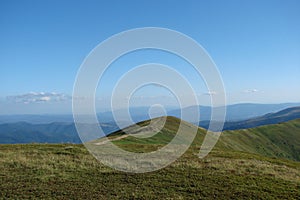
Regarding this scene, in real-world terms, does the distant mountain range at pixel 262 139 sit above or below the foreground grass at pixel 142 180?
below

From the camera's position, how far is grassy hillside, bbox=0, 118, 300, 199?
21.8 m

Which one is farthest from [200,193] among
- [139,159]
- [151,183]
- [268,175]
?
[139,159]

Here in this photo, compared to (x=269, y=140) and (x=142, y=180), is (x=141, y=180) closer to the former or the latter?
(x=142, y=180)

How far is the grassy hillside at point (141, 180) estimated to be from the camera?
2175cm

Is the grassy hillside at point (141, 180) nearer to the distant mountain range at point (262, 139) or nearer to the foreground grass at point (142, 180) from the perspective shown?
the foreground grass at point (142, 180)

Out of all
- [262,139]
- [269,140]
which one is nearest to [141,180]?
[262,139]

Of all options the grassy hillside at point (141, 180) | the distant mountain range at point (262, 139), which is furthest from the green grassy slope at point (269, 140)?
the grassy hillside at point (141, 180)

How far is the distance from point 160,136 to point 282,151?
76454 millimetres

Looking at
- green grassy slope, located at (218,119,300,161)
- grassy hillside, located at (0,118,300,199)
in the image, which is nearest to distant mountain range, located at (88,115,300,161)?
green grassy slope, located at (218,119,300,161)

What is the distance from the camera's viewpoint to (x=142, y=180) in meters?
25.5

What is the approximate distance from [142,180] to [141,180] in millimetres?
103

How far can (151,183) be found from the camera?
80.5 feet

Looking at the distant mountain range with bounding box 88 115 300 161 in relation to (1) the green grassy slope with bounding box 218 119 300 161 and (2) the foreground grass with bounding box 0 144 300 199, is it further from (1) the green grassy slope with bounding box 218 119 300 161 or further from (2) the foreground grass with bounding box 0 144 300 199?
(2) the foreground grass with bounding box 0 144 300 199

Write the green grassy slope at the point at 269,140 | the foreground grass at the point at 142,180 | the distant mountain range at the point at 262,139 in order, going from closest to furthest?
the foreground grass at the point at 142,180 → the distant mountain range at the point at 262,139 → the green grassy slope at the point at 269,140
